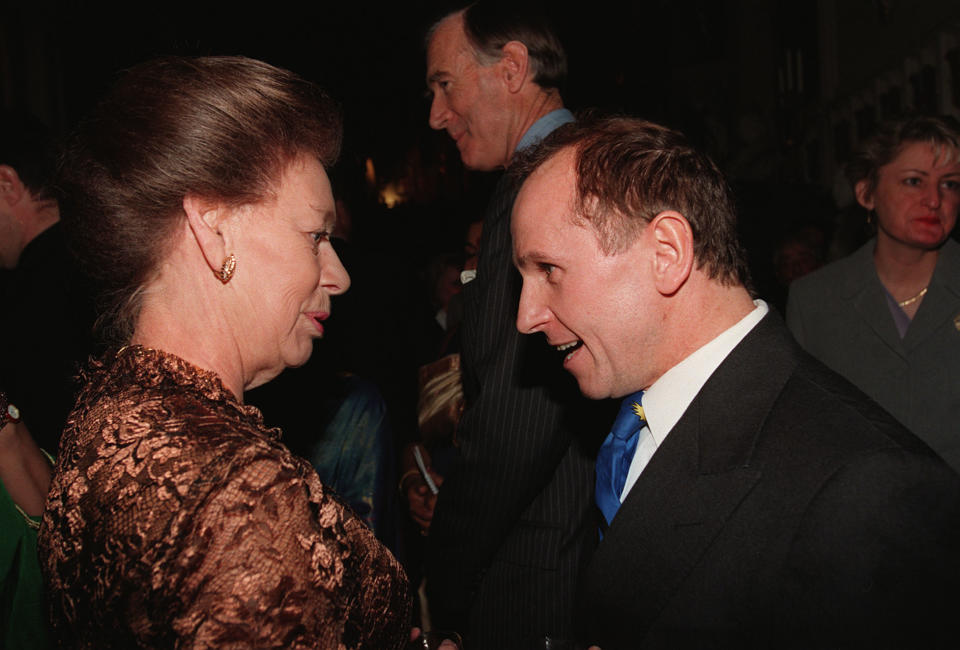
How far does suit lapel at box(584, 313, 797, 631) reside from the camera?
4.12 feet

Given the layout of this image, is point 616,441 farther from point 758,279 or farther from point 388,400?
point 758,279

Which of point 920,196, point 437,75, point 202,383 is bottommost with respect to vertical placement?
point 920,196

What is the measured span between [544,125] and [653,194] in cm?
101

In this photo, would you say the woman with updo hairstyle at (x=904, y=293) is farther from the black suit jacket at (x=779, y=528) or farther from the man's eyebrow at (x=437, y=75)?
the man's eyebrow at (x=437, y=75)

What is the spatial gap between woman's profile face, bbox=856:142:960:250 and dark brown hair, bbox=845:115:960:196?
2cm

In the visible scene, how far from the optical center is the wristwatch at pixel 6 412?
1.75 metres

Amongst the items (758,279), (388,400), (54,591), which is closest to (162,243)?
(54,591)

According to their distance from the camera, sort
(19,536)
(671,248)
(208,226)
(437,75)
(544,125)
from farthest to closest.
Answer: (437,75), (544,125), (19,536), (671,248), (208,226)

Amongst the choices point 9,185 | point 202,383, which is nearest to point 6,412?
point 202,383

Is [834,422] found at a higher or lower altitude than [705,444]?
higher

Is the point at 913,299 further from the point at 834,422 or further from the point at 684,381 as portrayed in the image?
the point at 834,422

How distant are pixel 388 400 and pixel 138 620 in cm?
247

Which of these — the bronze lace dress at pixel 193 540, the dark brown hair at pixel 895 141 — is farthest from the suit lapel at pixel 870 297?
the bronze lace dress at pixel 193 540

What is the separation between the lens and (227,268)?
1.29 metres
